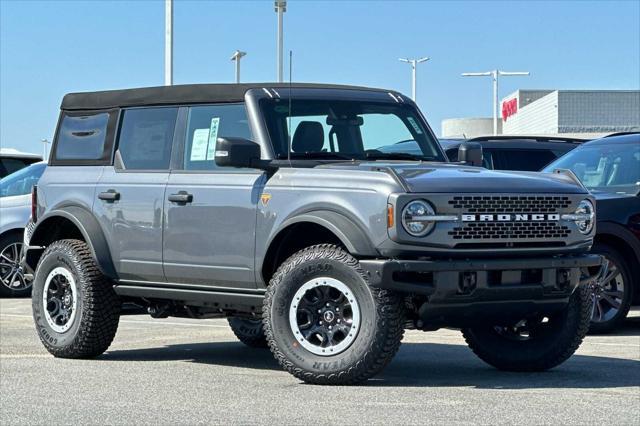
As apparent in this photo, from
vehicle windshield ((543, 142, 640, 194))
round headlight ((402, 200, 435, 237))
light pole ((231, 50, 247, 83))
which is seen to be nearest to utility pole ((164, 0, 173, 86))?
light pole ((231, 50, 247, 83))

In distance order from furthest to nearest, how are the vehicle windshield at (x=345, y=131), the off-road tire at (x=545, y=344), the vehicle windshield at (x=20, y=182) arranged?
the vehicle windshield at (x=20, y=182) → the vehicle windshield at (x=345, y=131) → the off-road tire at (x=545, y=344)

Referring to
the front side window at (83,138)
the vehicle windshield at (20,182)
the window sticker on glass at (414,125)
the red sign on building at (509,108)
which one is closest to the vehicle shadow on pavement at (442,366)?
the front side window at (83,138)

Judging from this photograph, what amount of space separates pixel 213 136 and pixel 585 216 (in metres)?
2.57

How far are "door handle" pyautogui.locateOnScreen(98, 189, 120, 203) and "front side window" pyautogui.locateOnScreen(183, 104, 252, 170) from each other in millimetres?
611

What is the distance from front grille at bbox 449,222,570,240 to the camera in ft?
26.3

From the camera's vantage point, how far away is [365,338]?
794 centimetres

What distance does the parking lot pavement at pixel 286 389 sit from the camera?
7.01 meters

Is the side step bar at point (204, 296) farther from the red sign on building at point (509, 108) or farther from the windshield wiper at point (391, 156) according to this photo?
the red sign on building at point (509, 108)

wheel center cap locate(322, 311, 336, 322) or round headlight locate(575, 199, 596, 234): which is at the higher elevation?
round headlight locate(575, 199, 596, 234)

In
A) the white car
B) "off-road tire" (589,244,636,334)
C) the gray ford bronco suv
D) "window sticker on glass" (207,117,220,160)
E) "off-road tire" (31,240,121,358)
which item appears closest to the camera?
the gray ford bronco suv

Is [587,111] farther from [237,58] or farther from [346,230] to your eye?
[346,230]

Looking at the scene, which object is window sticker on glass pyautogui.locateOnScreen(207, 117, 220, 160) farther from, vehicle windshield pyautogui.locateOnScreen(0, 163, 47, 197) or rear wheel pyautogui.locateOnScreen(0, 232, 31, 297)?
vehicle windshield pyautogui.locateOnScreen(0, 163, 47, 197)

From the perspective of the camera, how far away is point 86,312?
32.3ft

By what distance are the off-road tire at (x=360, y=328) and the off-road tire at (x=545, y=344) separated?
1.11 meters
